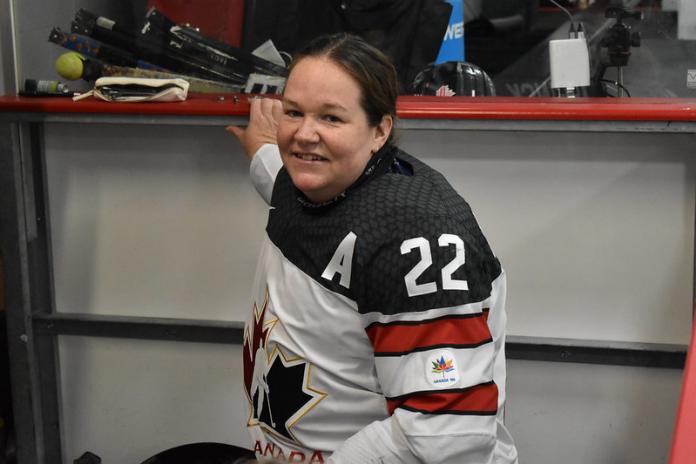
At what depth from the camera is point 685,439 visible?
149cm

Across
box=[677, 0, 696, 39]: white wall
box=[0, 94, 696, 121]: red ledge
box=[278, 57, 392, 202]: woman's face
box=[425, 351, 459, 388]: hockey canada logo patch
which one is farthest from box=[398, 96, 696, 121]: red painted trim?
box=[677, 0, 696, 39]: white wall

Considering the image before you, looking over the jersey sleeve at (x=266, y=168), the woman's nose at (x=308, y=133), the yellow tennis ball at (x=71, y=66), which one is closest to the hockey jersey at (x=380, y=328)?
the woman's nose at (x=308, y=133)

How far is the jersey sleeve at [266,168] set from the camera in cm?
191

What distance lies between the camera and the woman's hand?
2029 mm

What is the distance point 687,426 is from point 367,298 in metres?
0.58

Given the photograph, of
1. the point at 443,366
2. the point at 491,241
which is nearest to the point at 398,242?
the point at 443,366

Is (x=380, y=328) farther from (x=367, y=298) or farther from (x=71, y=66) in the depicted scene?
(x=71, y=66)

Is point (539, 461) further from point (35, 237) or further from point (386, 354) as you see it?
point (35, 237)

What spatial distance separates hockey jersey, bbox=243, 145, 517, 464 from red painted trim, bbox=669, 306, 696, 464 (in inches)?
10.9

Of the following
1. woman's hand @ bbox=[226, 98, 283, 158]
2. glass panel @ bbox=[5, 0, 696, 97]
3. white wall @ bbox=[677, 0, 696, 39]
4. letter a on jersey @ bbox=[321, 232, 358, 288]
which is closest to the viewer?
letter a on jersey @ bbox=[321, 232, 358, 288]

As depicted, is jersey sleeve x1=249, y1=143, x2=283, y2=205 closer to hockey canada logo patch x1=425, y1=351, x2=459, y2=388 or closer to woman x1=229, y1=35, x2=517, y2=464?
woman x1=229, y1=35, x2=517, y2=464

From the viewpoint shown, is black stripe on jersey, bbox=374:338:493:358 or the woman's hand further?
the woman's hand

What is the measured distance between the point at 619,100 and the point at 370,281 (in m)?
1.03

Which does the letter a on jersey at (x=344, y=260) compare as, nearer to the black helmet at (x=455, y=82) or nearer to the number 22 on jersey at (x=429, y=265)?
the number 22 on jersey at (x=429, y=265)
